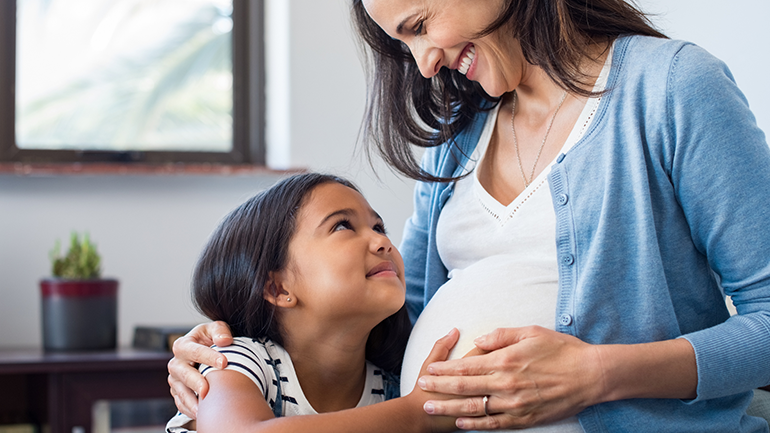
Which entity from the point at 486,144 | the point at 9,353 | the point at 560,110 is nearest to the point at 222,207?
the point at 9,353

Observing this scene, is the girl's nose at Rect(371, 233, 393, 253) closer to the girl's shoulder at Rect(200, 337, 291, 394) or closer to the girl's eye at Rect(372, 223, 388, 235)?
the girl's eye at Rect(372, 223, 388, 235)

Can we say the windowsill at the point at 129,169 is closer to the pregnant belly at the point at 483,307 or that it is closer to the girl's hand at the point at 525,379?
the pregnant belly at the point at 483,307

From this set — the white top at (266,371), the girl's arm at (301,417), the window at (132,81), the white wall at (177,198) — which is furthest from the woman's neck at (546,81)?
the window at (132,81)

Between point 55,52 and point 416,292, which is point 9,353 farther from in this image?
point 416,292

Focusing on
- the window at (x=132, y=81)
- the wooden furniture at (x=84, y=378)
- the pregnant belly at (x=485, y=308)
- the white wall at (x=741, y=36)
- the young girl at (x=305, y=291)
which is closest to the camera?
the pregnant belly at (x=485, y=308)

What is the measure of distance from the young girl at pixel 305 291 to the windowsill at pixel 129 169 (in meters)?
1.12

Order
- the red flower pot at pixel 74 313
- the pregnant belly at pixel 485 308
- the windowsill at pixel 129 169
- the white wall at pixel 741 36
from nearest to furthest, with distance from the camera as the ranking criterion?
the pregnant belly at pixel 485 308, the white wall at pixel 741 36, the red flower pot at pixel 74 313, the windowsill at pixel 129 169

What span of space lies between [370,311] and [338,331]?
0.08 metres

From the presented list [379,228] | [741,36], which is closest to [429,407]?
[379,228]

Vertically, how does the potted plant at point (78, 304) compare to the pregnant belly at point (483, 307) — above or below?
below

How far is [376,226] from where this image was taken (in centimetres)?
121

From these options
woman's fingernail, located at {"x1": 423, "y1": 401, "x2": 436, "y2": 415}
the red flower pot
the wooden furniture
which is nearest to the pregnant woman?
woman's fingernail, located at {"x1": 423, "y1": 401, "x2": 436, "y2": 415}

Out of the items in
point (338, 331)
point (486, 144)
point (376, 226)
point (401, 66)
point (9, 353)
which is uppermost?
point (401, 66)

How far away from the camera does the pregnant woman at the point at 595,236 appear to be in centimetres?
85
